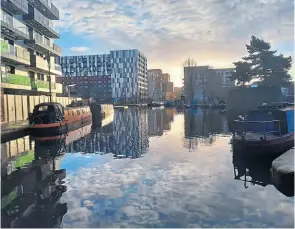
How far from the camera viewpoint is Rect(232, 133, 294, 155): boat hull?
13.7m

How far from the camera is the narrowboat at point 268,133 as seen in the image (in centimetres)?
1380

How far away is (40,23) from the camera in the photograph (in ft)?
142

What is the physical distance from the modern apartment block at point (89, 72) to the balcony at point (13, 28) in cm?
11423

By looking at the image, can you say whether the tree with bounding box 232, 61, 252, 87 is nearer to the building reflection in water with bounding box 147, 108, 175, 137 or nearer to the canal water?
the building reflection in water with bounding box 147, 108, 175, 137

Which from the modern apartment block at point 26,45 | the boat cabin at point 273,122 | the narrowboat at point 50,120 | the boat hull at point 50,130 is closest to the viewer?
the boat cabin at point 273,122

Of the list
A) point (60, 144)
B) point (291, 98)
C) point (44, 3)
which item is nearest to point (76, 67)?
point (44, 3)

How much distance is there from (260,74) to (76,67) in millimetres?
132829

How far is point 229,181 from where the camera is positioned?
10688 millimetres

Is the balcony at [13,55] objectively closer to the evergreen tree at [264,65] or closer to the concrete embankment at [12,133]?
the concrete embankment at [12,133]

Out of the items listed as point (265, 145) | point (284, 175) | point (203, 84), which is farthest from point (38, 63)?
point (203, 84)

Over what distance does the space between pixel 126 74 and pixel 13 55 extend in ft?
413

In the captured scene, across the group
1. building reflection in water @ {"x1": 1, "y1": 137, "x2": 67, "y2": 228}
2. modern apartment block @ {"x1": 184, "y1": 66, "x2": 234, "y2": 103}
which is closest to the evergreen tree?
building reflection in water @ {"x1": 1, "y1": 137, "x2": 67, "y2": 228}

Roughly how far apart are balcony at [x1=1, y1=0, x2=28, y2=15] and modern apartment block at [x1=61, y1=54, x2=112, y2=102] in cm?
11458

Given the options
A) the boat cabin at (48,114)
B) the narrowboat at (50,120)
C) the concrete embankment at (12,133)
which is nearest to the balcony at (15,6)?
the narrowboat at (50,120)
